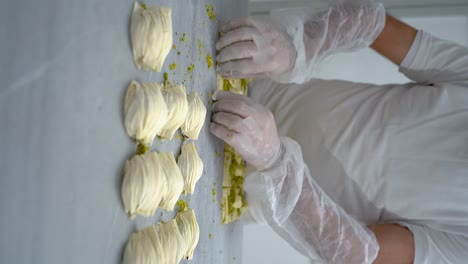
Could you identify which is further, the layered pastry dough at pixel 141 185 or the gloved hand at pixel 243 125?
the gloved hand at pixel 243 125

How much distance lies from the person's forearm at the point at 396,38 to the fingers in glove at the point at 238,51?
489 millimetres

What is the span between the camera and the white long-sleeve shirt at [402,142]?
1.05 meters

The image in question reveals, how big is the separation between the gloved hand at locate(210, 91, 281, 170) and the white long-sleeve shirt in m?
0.29

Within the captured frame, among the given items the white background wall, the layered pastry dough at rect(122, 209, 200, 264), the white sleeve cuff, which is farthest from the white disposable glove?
the white background wall

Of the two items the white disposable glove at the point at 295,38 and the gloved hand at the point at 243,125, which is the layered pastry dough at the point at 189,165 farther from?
the white disposable glove at the point at 295,38

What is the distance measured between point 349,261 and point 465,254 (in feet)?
0.87

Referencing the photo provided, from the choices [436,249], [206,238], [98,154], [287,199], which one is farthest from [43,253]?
[436,249]

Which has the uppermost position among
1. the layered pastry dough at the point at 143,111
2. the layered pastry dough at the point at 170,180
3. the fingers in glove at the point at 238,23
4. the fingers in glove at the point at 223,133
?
the fingers in glove at the point at 238,23

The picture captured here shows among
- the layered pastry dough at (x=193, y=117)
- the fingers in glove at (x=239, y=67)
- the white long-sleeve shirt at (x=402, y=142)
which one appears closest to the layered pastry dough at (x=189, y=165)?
the layered pastry dough at (x=193, y=117)

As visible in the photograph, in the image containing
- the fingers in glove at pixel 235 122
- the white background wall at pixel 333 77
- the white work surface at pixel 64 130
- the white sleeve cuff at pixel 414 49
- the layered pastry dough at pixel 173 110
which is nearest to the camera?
the white work surface at pixel 64 130

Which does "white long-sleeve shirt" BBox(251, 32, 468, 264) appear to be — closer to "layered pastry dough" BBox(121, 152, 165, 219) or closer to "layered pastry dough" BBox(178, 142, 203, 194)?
"layered pastry dough" BBox(178, 142, 203, 194)

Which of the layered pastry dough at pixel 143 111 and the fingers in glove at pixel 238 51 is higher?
the fingers in glove at pixel 238 51

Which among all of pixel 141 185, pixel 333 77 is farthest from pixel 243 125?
pixel 333 77

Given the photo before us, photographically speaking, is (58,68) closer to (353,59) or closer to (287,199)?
(287,199)
